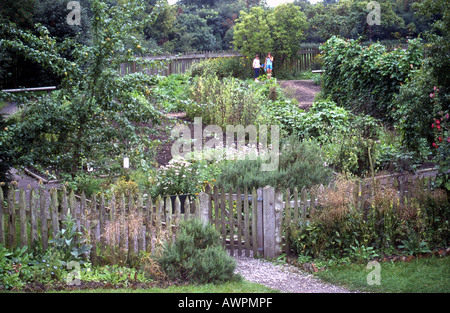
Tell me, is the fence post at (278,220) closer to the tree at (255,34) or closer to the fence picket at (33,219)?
the fence picket at (33,219)

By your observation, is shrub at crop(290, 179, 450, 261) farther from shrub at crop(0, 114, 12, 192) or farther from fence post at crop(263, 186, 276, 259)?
shrub at crop(0, 114, 12, 192)

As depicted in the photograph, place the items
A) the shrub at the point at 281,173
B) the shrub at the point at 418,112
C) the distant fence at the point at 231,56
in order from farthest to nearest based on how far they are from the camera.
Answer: the distant fence at the point at 231,56, the shrub at the point at 418,112, the shrub at the point at 281,173

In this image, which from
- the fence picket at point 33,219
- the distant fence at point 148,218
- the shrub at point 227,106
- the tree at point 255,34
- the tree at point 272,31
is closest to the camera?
the distant fence at point 148,218

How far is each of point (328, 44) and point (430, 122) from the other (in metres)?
9.30

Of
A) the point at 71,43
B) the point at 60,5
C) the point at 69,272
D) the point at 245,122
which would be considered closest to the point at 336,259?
the point at 69,272

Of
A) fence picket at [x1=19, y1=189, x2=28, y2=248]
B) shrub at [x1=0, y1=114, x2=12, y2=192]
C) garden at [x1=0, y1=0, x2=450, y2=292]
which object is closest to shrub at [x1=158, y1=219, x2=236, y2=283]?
garden at [x1=0, y1=0, x2=450, y2=292]

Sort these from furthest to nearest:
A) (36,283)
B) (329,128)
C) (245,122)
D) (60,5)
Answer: (60,5) < (245,122) < (329,128) < (36,283)

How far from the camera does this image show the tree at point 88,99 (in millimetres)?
6711

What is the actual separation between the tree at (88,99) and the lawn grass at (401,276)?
367cm

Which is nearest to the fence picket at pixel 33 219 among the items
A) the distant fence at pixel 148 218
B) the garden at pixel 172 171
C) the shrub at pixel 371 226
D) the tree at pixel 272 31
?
Result: the distant fence at pixel 148 218

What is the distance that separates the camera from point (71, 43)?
7047mm

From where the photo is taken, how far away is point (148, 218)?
5.60 metres

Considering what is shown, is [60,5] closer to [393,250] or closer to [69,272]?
[69,272]

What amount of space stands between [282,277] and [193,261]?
1.20 m
